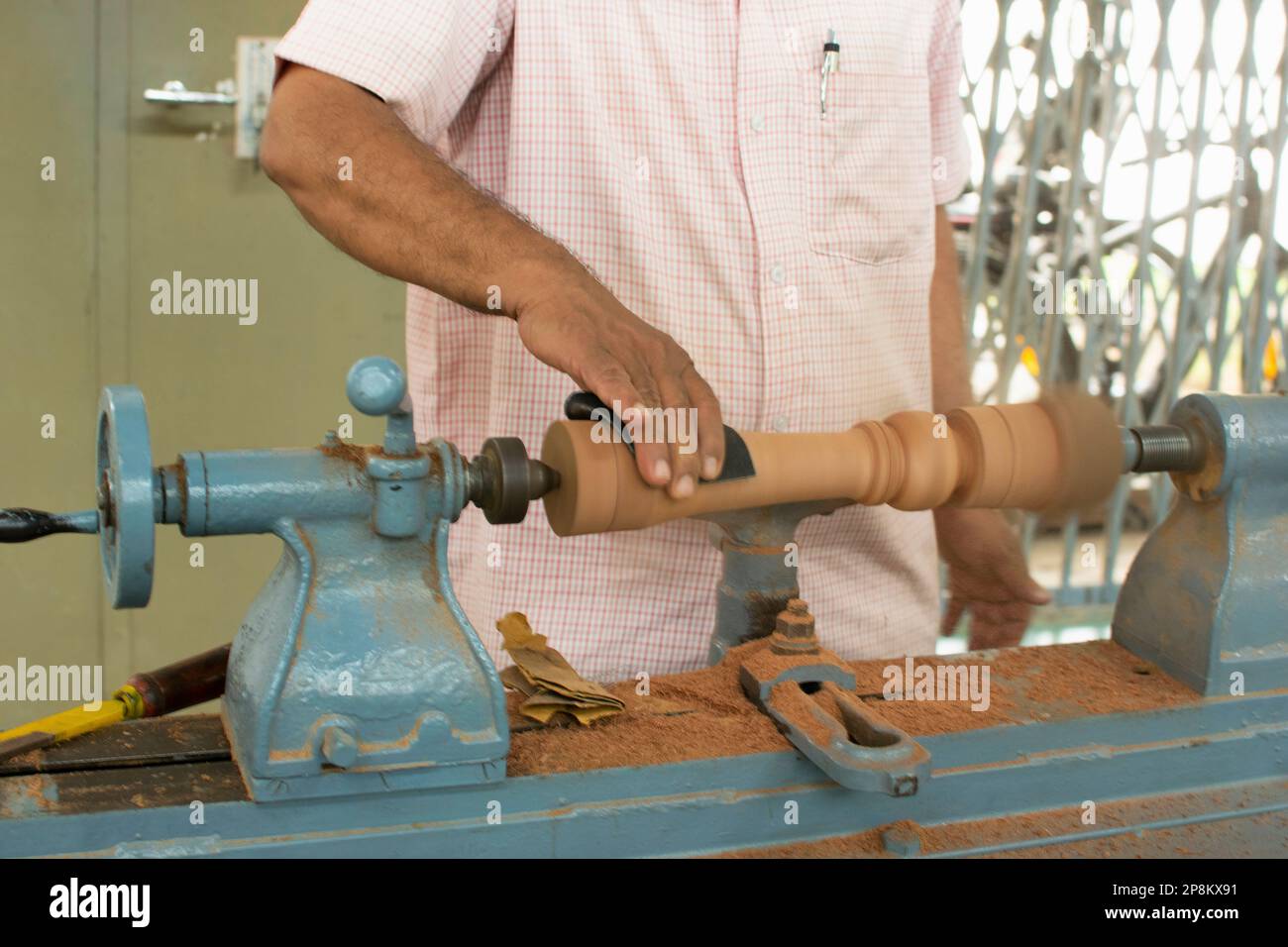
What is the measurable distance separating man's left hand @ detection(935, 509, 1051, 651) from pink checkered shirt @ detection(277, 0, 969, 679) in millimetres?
146

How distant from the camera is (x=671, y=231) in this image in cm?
152

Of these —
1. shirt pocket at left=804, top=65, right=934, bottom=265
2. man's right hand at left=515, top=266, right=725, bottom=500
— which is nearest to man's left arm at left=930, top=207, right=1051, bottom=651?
shirt pocket at left=804, top=65, right=934, bottom=265

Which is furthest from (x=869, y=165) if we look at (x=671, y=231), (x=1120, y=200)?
(x=1120, y=200)

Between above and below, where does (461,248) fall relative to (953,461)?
above

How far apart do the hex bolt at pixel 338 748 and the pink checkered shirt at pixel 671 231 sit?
0.59m

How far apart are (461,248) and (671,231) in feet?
1.15

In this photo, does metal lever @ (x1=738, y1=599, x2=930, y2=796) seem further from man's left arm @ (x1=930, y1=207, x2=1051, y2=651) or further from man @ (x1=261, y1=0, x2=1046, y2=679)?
man's left arm @ (x1=930, y1=207, x2=1051, y2=651)

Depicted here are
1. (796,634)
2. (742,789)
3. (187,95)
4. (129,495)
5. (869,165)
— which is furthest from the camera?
(187,95)

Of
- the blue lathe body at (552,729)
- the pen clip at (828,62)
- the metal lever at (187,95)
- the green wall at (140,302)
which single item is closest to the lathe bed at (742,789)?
the blue lathe body at (552,729)

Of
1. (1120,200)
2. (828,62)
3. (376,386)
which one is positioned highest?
(1120,200)

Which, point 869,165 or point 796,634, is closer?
point 796,634

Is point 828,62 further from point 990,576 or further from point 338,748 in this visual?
point 338,748

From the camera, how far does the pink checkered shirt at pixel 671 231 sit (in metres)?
1.48
